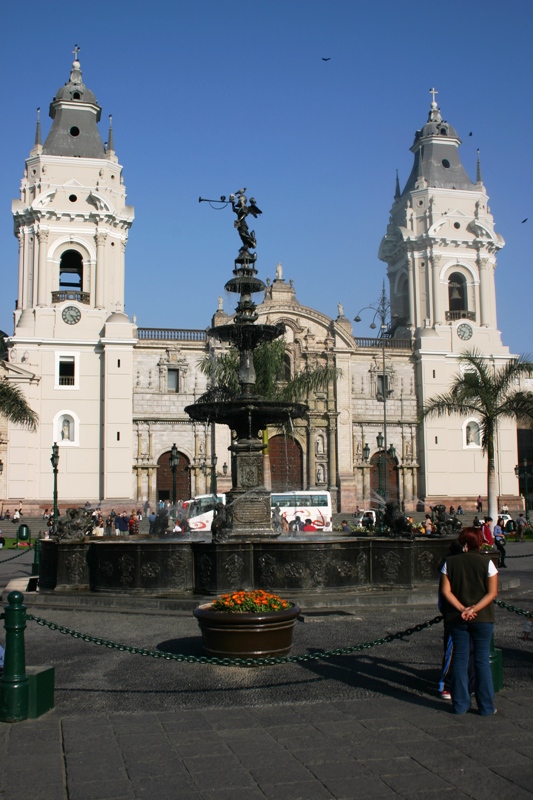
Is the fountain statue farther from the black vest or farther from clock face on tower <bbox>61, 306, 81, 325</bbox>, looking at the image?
clock face on tower <bbox>61, 306, 81, 325</bbox>

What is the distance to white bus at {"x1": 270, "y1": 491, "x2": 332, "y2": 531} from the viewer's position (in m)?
36.2

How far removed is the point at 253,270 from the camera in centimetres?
1648

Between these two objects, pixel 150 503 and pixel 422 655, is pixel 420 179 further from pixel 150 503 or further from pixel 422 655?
pixel 422 655

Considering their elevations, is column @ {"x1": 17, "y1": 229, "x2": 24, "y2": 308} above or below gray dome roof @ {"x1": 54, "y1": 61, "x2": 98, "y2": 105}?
below

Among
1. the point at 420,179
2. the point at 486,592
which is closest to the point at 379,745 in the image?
the point at 486,592

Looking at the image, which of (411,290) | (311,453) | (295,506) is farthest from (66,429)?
(411,290)

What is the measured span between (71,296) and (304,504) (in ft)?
63.6

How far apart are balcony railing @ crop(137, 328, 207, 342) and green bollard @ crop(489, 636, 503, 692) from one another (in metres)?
42.3

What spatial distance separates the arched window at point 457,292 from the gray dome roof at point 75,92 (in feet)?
82.9

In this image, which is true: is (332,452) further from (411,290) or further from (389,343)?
(411,290)

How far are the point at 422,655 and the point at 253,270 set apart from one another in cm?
943

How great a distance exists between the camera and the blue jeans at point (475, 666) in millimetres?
6488

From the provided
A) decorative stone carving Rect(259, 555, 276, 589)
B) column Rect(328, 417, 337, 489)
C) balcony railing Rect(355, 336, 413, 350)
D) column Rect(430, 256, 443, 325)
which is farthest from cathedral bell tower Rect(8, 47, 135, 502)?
decorative stone carving Rect(259, 555, 276, 589)

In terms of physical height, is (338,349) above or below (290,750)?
above
